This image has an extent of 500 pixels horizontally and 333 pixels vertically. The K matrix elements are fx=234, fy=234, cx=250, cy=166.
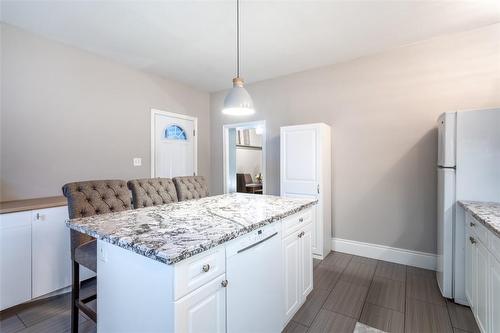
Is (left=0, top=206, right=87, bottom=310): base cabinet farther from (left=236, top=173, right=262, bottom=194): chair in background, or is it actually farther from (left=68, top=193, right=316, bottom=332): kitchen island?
(left=236, top=173, right=262, bottom=194): chair in background

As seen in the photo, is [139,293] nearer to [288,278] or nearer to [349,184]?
[288,278]

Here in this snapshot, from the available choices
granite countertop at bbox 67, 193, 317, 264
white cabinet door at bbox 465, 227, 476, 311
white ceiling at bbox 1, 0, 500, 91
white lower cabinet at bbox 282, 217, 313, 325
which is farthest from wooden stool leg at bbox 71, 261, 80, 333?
white cabinet door at bbox 465, 227, 476, 311

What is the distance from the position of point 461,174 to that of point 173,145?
3.75 m

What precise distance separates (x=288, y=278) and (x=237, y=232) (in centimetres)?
78

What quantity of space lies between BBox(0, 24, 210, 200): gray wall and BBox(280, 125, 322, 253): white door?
6.98ft

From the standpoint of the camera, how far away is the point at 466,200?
1.98 metres

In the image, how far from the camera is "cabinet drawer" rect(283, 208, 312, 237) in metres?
1.73

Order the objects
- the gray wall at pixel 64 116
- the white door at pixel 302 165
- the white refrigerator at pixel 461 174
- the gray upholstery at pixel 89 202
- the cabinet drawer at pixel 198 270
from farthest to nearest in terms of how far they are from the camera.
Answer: the white door at pixel 302 165 < the gray wall at pixel 64 116 < the white refrigerator at pixel 461 174 < the gray upholstery at pixel 89 202 < the cabinet drawer at pixel 198 270

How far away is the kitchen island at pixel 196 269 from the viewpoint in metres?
0.96

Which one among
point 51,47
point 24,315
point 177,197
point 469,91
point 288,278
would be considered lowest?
point 24,315

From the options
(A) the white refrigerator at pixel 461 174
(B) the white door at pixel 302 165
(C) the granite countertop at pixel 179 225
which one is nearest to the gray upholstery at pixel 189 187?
(C) the granite countertop at pixel 179 225

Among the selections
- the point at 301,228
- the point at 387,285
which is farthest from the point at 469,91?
the point at 301,228

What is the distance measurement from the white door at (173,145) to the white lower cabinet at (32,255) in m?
1.60

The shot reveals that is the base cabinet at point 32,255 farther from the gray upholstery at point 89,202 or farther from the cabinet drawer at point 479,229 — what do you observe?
the cabinet drawer at point 479,229
